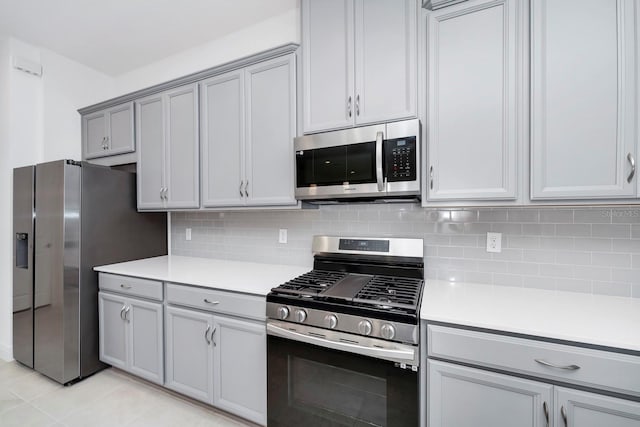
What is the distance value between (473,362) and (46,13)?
3662 mm

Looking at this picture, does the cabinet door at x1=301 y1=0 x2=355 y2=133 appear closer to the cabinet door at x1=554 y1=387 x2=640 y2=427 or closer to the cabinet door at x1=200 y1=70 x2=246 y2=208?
the cabinet door at x1=200 y1=70 x2=246 y2=208

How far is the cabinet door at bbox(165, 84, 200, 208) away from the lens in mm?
2354

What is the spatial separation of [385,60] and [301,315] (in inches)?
57.9

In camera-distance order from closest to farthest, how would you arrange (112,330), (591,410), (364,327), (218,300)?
(591,410) < (364,327) < (218,300) < (112,330)

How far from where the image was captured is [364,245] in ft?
6.64

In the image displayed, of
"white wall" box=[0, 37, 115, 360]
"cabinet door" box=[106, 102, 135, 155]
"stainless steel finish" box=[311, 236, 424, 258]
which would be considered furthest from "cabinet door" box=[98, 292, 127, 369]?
"stainless steel finish" box=[311, 236, 424, 258]

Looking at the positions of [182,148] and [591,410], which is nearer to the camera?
[591,410]

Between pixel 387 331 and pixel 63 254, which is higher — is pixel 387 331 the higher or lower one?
the lower one

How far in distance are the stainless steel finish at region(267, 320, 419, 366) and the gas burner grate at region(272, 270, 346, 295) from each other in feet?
0.57

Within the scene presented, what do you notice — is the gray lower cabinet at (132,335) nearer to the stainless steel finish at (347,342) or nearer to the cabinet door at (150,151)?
the cabinet door at (150,151)

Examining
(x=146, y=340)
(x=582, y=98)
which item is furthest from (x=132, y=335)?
(x=582, y=98)

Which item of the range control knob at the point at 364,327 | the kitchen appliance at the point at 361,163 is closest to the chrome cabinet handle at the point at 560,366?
the range control knob at the point at 364,327

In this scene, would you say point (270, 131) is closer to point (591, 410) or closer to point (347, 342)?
point (347, 342)

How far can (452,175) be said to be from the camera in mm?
1534
